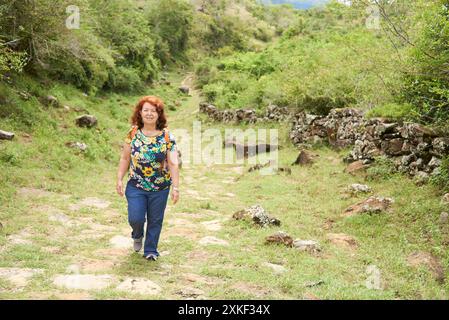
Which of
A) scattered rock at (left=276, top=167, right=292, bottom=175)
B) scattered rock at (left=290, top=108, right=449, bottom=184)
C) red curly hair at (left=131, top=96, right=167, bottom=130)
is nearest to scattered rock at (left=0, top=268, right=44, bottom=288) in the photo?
red curly hair at (left=131, top=96, right=167, bottom=130)

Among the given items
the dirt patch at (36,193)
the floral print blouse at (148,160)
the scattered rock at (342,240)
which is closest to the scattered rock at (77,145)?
the dirt patch at (36,193)

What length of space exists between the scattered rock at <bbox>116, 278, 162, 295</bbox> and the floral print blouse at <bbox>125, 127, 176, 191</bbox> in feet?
3.46

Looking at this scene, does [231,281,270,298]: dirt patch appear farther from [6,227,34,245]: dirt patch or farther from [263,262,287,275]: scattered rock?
[6,227,34,245]: dirt patch

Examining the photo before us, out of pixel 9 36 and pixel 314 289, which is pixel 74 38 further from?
pixel 314 289

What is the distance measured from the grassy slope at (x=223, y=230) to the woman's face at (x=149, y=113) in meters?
1.63

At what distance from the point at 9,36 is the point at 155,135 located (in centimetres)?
774

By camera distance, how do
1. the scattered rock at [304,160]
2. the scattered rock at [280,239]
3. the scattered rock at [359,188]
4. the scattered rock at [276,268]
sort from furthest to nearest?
the scattered rock at [304,160], the scattered rock at [359,188], the scattered rock at [280,239], the scattered rock at [276,268]

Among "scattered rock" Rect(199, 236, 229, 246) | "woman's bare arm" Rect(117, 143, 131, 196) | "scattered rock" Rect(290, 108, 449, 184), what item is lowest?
"scattered rock" Rect(199, 236, 229, 246)

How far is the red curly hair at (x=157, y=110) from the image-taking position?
4.66 m

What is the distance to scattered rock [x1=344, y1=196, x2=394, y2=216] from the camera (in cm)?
672

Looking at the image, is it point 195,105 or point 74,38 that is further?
point 195,105

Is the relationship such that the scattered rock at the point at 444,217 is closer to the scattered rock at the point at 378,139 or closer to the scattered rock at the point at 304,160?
the scattered rock at the point at 378,139
